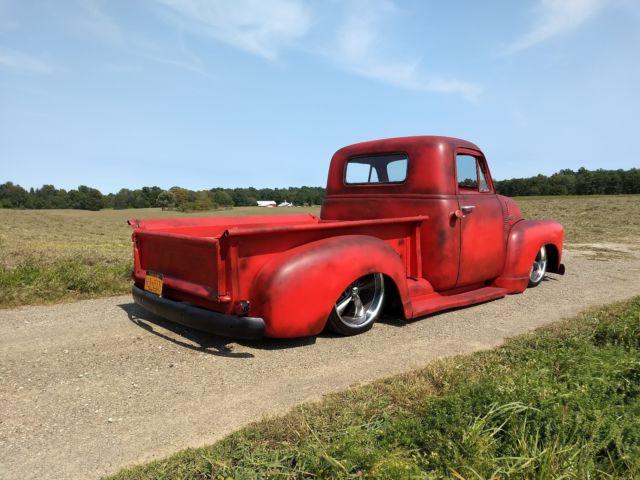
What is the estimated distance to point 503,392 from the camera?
2367mm

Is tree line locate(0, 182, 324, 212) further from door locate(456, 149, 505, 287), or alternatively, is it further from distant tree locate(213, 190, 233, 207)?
door locate(456, 149, 505, 287)

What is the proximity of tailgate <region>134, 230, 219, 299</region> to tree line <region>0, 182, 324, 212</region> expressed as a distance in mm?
29659

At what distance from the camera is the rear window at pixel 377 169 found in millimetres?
5074

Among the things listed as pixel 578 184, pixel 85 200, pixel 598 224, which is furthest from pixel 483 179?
pixel 578 184

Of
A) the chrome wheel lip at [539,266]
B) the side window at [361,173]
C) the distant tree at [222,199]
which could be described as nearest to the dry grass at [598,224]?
the chrome wheel lip at [539,266]

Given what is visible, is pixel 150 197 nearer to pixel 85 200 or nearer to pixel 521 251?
pixel 85 200

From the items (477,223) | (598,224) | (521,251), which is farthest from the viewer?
(598,224)

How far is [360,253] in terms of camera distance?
3.83 m

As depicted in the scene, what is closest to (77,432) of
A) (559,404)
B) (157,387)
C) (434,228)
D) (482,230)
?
(157,387)

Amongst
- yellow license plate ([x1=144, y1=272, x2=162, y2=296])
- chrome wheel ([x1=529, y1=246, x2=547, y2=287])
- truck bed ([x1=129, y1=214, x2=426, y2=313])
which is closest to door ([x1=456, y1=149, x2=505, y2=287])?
truck bed ([x1=129, y1=214, x2=426, y2=313])

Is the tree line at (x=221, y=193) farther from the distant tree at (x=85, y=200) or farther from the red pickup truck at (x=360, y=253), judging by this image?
the red pickup truck at (x=360, y=253)

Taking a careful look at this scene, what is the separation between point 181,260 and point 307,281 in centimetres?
116

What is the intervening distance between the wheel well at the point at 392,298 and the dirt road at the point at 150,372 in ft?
0.48

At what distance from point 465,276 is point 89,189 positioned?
141ft
